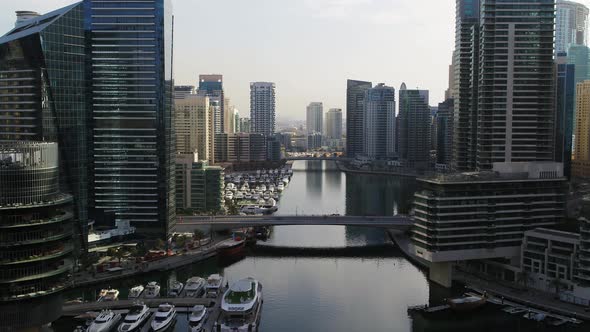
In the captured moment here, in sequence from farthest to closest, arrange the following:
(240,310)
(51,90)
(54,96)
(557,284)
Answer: (54,96) → (51,90) → (557,284) → (240,310)

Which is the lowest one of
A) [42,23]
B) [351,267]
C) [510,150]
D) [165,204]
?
[351,267]

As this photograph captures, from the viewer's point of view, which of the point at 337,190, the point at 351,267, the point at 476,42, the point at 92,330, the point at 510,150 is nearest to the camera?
the point at 92,330

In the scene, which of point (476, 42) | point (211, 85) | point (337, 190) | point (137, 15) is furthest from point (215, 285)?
point (211, 85)

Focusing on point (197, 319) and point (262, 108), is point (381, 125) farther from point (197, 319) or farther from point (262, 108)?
point (197, 319)

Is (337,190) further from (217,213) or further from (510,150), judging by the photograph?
(510,150)

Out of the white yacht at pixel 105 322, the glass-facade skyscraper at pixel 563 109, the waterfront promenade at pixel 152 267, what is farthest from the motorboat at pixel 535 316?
the glass-facade skyscraper at pixel 563 109

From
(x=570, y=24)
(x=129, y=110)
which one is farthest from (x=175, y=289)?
(x=570, y=24)

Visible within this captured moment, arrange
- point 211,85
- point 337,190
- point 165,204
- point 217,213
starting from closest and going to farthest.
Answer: point 165,204, point 217,213, point 337,190, point 211,85

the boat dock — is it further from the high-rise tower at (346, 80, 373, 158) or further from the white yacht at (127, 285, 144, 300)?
the high-rise tower at (346, 80, 373, 158)
